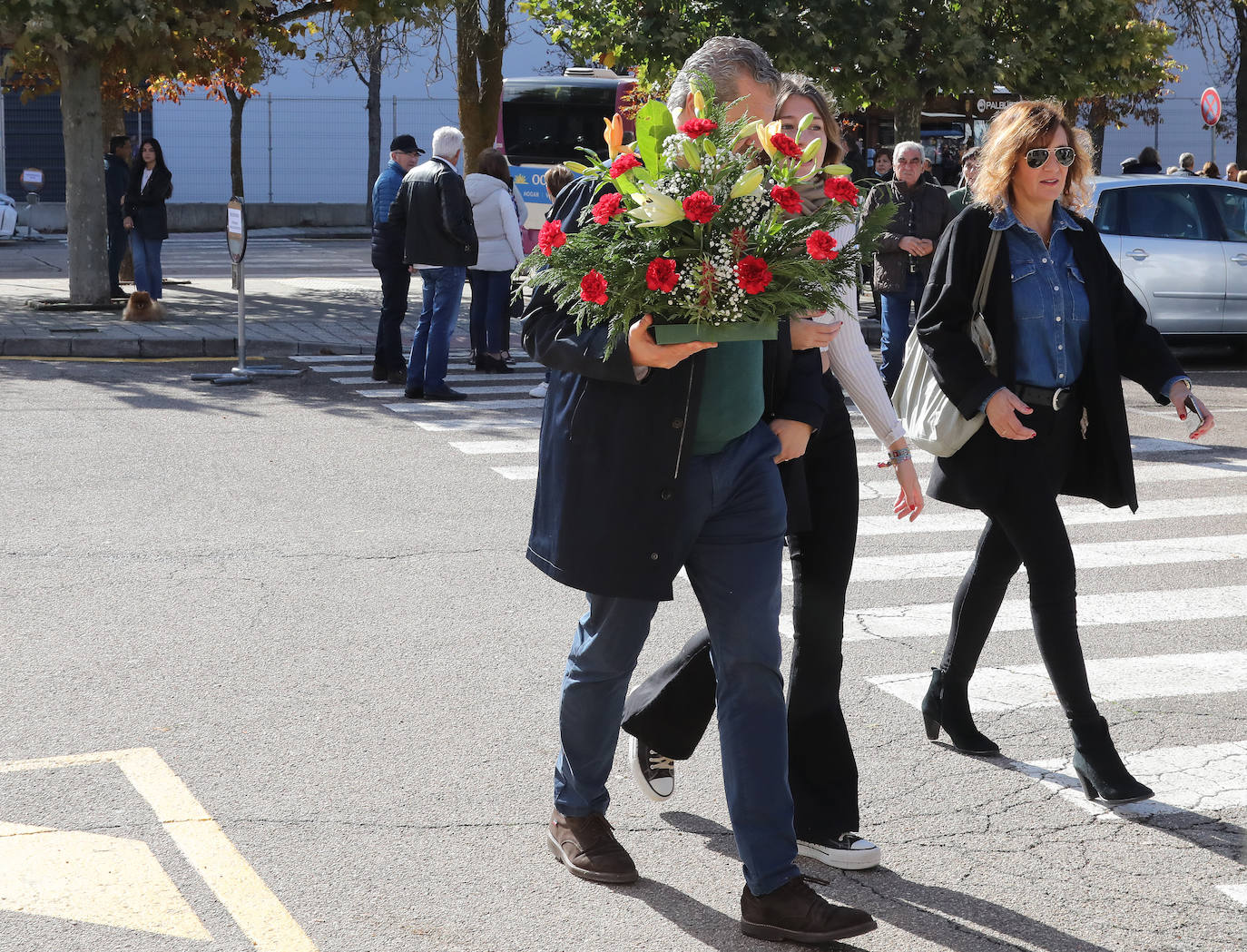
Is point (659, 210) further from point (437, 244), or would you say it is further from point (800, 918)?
point (437, 244)

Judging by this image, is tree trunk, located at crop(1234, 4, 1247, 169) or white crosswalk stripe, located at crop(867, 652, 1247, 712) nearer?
white crosswalk stripe, located at crop(867, 652, 1247, 712)

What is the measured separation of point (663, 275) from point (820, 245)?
1.10 ft

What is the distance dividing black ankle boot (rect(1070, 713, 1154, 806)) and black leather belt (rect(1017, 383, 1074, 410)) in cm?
87

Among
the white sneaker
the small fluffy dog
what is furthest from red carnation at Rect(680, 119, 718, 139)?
the small fluffy dog

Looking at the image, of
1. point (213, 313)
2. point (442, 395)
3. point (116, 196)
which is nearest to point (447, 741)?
point (442, 395)

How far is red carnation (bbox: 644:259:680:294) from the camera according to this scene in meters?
3.07

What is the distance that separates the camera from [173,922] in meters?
3.37

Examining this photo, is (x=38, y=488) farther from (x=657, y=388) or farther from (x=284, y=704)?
(x=657, y=388)

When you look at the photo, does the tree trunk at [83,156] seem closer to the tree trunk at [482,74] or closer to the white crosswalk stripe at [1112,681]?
the tree trunk at [482,74]

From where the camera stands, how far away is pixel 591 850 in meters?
3.65

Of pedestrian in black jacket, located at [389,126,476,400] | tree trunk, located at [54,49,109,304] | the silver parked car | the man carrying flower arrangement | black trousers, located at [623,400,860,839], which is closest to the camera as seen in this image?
the man carrying flower arrangement

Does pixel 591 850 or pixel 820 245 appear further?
pixel 591 850

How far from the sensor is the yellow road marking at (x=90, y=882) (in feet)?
11.1

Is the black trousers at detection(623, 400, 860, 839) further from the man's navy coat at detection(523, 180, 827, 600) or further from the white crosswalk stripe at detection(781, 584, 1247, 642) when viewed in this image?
the white crosswalk stripe at detection(781, 584, 1247, 642)
